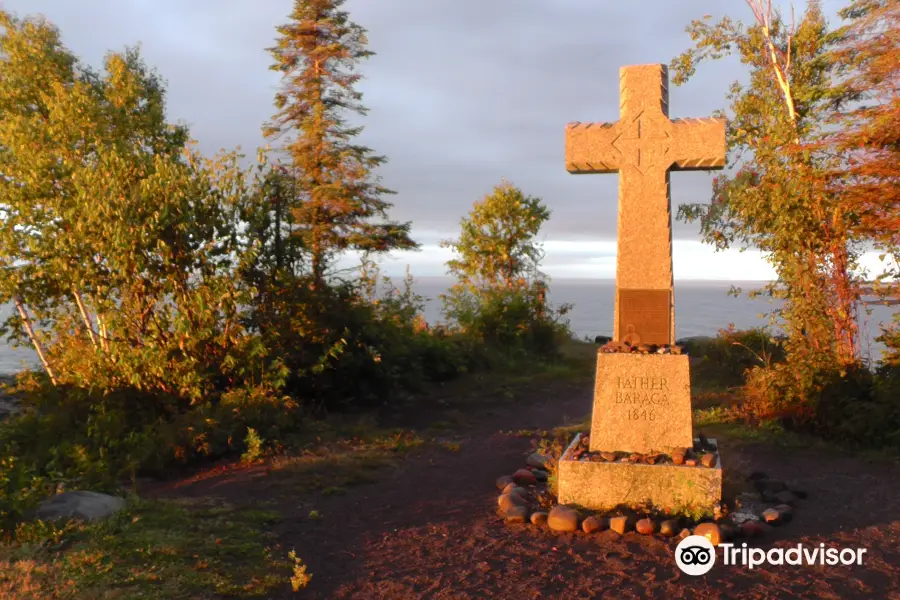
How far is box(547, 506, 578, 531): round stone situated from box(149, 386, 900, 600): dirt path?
0.10m

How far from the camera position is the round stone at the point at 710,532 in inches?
200

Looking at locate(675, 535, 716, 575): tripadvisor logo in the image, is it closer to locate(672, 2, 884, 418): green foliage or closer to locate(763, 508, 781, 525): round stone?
locate(763, 508, 781, 525): round stone

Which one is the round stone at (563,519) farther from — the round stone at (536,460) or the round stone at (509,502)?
the round stone at (536,460)

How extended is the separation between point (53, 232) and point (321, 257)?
4.35 meters

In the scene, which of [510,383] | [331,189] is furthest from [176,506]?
[331,189]

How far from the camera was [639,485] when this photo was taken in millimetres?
5730

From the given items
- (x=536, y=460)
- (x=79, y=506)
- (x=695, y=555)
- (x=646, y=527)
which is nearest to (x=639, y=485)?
(x=646, y=527)

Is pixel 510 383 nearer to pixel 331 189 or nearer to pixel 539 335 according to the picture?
pixel 539 335

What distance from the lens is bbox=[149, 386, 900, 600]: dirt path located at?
4.46 metres

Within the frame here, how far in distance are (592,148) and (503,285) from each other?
15863 millimetres

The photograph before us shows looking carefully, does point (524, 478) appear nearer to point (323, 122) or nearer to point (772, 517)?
point (772, 517)

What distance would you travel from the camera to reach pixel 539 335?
20.3 meters

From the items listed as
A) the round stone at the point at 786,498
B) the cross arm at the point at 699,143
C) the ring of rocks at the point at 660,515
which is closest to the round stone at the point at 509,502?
the ring of rocks at the point at 660,515

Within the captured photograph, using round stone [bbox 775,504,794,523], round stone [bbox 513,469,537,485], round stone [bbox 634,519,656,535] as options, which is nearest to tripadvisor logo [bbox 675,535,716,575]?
round stone [bbox 634,519,656,535]
